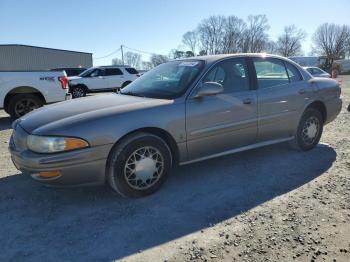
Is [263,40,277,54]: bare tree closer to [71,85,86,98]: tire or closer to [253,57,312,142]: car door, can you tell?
[71,85,86,98]: tire

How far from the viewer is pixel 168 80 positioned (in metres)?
4.58

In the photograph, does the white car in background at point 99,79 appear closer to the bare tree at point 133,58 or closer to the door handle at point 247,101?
the door handle at point 247,101

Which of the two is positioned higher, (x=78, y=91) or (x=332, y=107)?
(x=78, y=91)

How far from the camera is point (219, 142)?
4434 mm

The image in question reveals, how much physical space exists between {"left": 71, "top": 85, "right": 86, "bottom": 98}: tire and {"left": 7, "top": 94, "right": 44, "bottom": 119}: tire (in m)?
8.30

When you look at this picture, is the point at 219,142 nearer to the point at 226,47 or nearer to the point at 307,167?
the point at 307,167

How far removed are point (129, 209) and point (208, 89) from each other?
1671 mm

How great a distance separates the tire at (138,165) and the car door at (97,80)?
15.2 m

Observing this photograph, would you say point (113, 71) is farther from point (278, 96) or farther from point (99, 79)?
point (278, 96)

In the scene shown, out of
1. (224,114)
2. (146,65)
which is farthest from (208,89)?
(146,65)

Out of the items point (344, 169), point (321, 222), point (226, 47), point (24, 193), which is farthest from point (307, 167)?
point (226, 47)

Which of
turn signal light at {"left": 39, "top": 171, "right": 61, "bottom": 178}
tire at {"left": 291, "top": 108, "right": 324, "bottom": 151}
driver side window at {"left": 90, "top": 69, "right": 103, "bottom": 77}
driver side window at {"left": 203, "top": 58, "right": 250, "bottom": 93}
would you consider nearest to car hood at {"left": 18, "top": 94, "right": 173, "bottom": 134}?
turn signal light at {"left": 39, "top": 171, "right": 61, "bottom": 178}

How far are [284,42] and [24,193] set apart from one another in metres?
91.8

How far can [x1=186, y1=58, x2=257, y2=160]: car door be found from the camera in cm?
418
